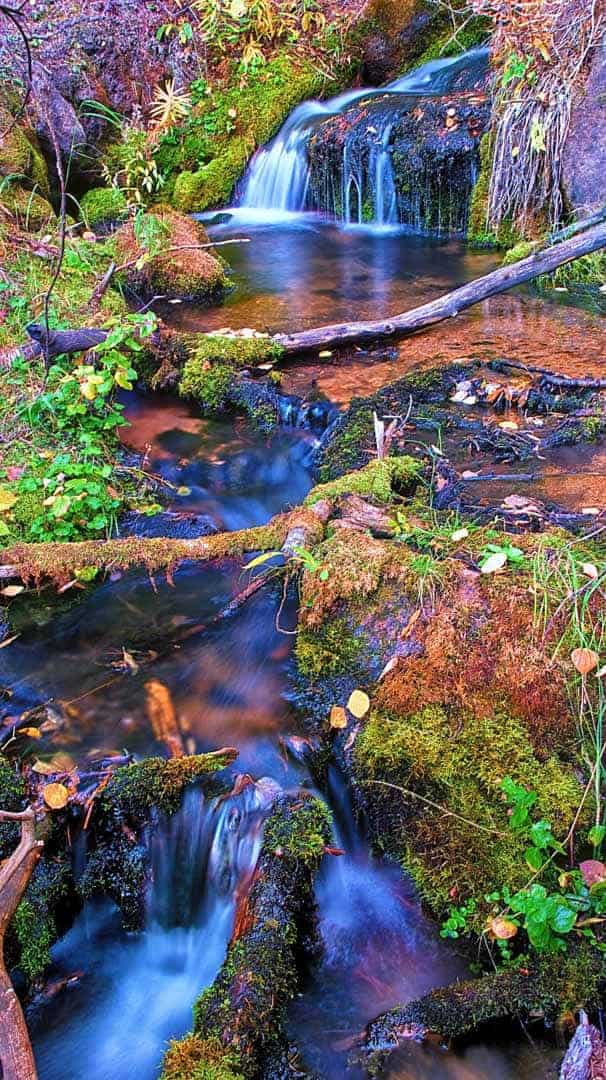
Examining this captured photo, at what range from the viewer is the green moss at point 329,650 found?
289cm

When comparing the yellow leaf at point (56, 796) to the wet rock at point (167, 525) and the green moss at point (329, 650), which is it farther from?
the wet rock at point (167, 525)

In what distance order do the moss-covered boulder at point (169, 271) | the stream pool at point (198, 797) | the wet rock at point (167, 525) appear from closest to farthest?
1. the stream pool at point (198, 797)
2. the wet rock at point (167, 525)
3. the moss-covered boulder at point (169, 271)

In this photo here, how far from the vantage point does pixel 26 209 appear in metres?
7.29

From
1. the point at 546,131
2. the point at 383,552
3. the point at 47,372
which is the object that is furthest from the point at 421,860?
the point at 546,131

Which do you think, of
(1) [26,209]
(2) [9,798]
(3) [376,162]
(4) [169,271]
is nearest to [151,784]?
(2) [9,798]

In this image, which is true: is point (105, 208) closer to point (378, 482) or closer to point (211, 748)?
point (378, 482)

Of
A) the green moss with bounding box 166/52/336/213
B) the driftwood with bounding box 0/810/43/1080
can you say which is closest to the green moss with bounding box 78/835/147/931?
the driftwood with bounding box 0/810/43/1080

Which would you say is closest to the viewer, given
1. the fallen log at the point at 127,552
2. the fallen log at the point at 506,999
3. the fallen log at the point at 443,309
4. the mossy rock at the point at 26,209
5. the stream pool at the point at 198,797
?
the fallen log at the point at 506,999

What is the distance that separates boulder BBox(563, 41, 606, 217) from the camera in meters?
6.73

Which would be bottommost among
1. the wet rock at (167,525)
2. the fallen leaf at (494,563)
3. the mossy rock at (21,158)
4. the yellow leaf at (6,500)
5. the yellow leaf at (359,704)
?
the yellow leaf at (359,704)

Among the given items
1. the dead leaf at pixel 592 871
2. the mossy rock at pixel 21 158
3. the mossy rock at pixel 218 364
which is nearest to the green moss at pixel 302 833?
the dead leaf at pixel 592 871

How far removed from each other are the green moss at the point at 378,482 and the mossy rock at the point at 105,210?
589 centimetres

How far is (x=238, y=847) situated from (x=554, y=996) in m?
1.03

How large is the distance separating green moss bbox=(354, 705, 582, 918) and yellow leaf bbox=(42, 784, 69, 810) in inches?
39.9
